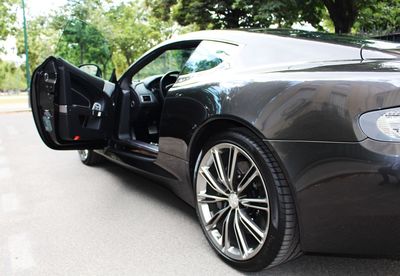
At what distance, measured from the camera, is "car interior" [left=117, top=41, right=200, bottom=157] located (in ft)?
12.0

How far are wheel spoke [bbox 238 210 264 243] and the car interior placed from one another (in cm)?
136

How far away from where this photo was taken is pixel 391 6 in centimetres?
1321

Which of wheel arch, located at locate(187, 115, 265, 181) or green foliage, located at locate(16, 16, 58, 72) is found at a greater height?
wheel arch, located at locate(187, 115, 265, 181)

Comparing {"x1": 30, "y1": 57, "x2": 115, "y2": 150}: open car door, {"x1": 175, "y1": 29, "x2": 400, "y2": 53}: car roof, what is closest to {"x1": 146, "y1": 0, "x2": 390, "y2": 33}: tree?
{"x1": 30, "y1": 57, "x2": 115, "y2": 150}: open car door

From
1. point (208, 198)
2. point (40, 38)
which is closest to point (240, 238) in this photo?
point (208, 198)

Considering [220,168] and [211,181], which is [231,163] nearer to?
[220,168]

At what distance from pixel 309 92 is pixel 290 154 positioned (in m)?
0.30

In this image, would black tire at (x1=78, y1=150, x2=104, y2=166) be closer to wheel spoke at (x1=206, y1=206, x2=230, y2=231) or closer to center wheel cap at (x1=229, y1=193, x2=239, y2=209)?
wheel spoke at (x1=206, y1=206, x2=230, y2=231)

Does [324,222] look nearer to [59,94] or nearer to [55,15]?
[59,94]

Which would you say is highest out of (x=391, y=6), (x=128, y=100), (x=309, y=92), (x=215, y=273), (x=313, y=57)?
(x=391, y=6)

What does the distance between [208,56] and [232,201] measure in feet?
3.34

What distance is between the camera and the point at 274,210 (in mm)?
2000

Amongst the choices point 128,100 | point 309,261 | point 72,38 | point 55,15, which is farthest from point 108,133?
point 55,15

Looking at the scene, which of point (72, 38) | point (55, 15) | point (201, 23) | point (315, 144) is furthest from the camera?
point (55, 15)
